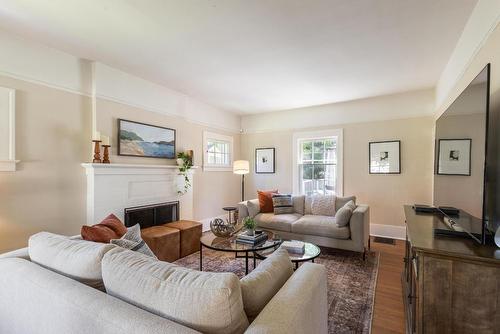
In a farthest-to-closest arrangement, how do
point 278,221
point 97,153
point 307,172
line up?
point 307,172, point 278,221, point 97,153

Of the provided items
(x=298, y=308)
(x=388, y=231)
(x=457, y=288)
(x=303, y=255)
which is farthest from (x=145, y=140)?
(x=388, y=231)

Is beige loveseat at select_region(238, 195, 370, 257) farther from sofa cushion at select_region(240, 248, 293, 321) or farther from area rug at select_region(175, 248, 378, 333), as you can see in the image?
sofa cushion at select_region(240, 248, 293, 321)

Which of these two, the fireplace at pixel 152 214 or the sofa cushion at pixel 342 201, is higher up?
the sofa cushion at pixel 342 201

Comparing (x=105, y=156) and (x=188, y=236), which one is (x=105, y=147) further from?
(x=188, y=236)

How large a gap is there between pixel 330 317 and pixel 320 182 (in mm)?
3243

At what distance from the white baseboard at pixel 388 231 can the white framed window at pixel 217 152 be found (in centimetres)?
318

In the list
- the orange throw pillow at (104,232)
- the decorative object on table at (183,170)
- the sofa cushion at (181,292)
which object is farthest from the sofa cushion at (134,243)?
the decorative object on table at (183,170)

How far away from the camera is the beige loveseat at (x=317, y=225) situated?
330 centimetres

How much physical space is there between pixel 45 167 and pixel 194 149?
232cm

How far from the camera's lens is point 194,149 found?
468 cm

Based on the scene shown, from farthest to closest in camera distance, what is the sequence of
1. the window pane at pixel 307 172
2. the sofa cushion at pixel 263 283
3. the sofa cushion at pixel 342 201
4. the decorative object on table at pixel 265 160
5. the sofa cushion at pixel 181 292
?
the decorative object on table at pixel 265 160, the window pane at pixel 307 172, the sofa cushion at pixel 342 201, the sofa cushion at pixel 263 283, the sofa cushion at pixel 181 292

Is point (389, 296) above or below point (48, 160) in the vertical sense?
below

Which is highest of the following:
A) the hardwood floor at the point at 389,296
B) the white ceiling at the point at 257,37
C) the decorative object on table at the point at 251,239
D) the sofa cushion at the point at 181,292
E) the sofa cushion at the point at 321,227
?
the white ceiling at the point at 257,37

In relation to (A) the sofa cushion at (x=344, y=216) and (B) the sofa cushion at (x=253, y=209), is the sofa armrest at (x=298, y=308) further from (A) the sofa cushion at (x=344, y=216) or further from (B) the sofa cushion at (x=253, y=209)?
(B) the sofa cushion at (x=253, y=209)
